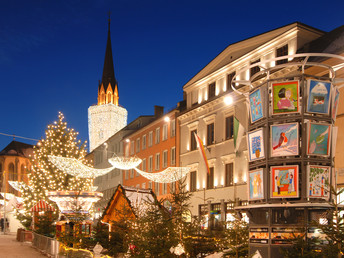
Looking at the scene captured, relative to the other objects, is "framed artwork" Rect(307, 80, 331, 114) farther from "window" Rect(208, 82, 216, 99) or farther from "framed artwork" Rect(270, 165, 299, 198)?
"window" Rect(208, 82, 216, 99)

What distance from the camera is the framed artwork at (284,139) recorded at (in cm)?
1327

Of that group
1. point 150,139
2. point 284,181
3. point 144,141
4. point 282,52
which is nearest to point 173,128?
point 150,139

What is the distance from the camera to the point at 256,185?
13.8 metres

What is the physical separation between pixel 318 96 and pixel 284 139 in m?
1.63

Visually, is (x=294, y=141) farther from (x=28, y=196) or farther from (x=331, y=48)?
(x=28, y=196)

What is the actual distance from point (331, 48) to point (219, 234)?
15.2 meters

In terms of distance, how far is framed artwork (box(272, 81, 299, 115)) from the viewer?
13508 millimetres

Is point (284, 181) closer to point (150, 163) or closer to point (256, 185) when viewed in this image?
point (256, 185)

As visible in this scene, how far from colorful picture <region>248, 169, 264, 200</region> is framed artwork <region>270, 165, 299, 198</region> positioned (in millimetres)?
340

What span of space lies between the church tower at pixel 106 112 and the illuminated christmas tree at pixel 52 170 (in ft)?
181

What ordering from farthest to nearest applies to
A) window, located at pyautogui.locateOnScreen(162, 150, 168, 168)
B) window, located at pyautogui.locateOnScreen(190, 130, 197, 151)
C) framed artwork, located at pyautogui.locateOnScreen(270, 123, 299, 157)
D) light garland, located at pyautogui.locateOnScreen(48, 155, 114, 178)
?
window, located at pyautogui.locateOnScreen(162, 150, 168, 168)
window, located at pyautogui.locateOnScreen(190, 130, 197, 151)
light garland, located at pyautogui.locateOnScreen(48, 155, 114, 178)
framed artwork, located at pyautogui.locateOnScreen(270, 123, 299, 157)

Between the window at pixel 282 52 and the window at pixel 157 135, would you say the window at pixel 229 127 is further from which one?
the window at pixel 157 135

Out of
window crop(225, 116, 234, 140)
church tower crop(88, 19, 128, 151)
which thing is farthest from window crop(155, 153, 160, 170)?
church tower crop(88, 19, 128, 151)

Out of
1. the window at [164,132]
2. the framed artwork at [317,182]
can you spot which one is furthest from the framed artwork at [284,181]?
the window at [164,132]
